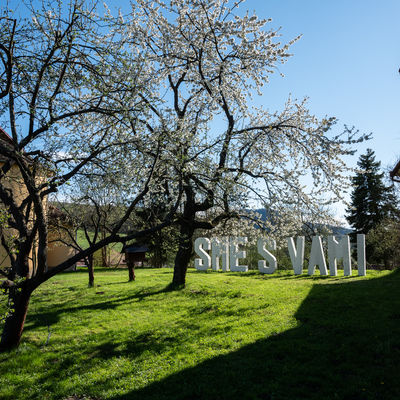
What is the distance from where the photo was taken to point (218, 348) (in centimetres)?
613

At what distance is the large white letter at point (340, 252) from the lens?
13320 millimetres

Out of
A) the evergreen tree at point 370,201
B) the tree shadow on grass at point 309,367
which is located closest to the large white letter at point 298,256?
the tree shadow on grass at point 309,367

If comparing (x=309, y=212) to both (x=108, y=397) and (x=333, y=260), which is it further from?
(x=108, y=397)

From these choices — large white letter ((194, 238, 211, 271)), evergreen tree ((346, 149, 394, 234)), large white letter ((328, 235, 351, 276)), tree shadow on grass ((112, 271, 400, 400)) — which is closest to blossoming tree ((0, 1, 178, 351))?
tree shadow on grass ((112, 271, 400, 400))

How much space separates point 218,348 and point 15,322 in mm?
3897

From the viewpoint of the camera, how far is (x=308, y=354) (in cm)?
539

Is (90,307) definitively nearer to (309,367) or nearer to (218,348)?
(218,348)

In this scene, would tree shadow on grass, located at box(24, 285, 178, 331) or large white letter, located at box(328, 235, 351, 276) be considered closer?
tree shadow on grass, located at box(24, 285, 178, 331)

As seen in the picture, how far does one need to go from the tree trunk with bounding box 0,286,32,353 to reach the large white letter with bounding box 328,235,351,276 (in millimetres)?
11668

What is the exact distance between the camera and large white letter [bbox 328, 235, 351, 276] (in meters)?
13.3

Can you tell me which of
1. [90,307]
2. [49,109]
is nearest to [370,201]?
[90,307]

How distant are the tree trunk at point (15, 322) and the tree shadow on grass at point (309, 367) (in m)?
2.72

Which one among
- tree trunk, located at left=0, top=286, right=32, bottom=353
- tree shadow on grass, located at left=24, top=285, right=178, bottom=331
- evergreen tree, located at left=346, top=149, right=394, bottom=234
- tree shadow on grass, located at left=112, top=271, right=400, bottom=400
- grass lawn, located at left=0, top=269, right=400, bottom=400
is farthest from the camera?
evergreen tree, located at left=346, top=149, right=394, bottom=234

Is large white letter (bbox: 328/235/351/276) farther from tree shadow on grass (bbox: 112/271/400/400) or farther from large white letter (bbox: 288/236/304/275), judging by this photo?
tree shadow on grass (bbox: 112/271/400/400)
